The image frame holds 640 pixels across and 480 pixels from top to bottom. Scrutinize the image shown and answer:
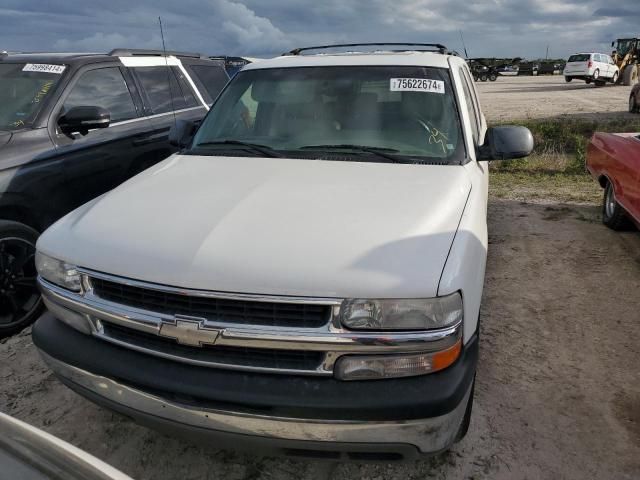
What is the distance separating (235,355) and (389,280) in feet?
2.20

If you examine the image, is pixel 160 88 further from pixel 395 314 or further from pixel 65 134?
pixel 395 314

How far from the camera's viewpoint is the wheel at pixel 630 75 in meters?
31.0

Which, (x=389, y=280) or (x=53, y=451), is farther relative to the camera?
(x=389, y=280)

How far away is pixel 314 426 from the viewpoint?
1.98 meters

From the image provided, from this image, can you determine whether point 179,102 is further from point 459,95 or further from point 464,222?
point 464,222

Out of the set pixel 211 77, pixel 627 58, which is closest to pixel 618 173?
pixel 211 77

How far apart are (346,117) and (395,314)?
5.79ft

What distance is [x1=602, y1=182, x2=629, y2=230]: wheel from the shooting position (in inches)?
230

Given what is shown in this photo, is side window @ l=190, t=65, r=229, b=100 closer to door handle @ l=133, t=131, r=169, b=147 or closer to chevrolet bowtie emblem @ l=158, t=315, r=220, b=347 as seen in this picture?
door handle @ l=133, t=131, r=169, b=147

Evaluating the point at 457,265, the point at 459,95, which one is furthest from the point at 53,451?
the point at 459,95

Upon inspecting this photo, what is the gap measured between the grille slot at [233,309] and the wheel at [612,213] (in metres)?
4.93

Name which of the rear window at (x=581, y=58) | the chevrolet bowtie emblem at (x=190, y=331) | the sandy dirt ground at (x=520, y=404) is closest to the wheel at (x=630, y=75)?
the rear window at (x=581, y=58)

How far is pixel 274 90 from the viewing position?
3.78 meters

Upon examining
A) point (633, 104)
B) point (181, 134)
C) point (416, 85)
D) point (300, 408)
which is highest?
point (416, 85)
